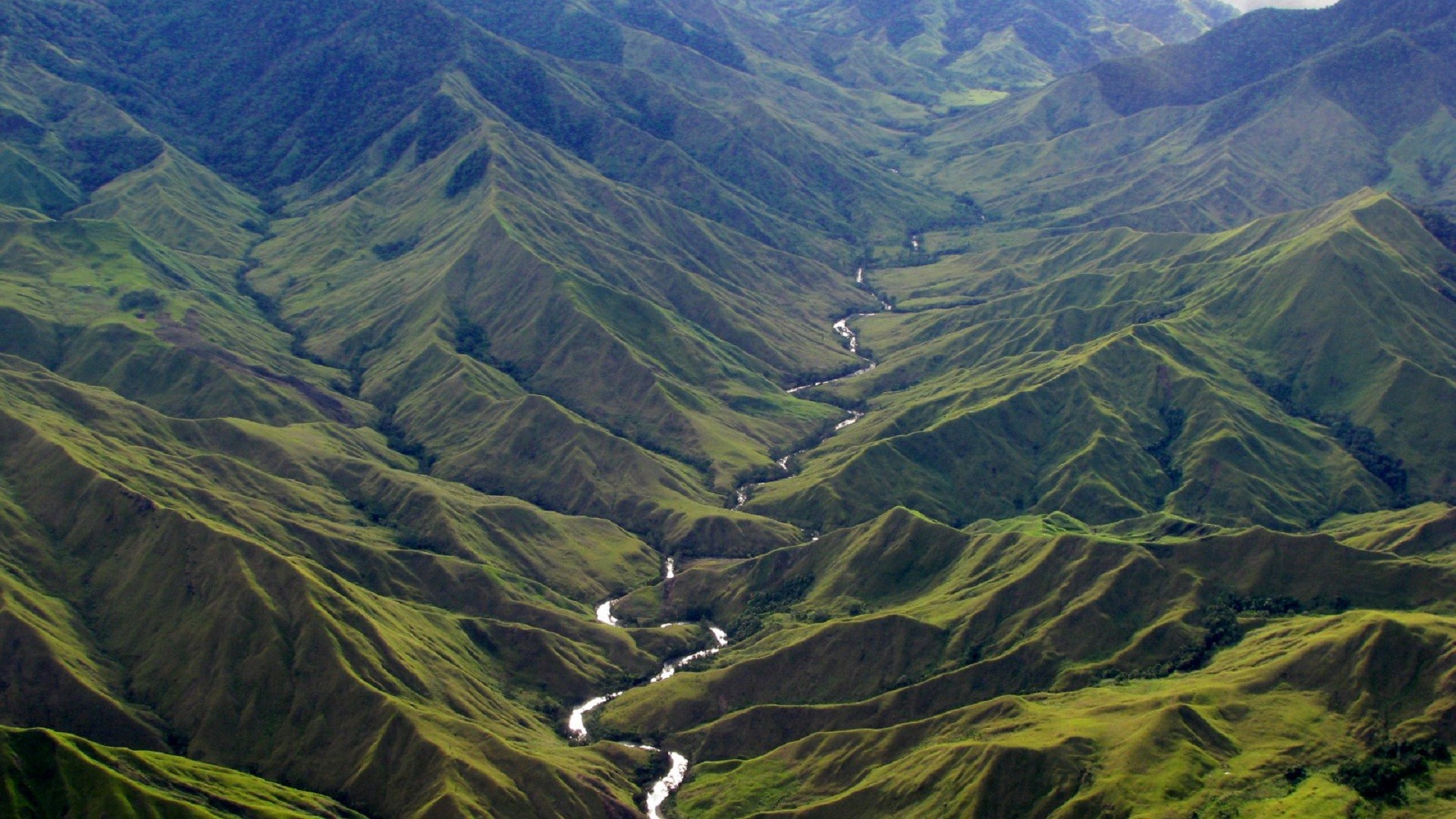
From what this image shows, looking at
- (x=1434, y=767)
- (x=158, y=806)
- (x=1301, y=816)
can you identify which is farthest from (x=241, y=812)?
(x=1434, y=767)

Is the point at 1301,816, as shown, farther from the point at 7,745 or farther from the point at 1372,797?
the point at 7,745

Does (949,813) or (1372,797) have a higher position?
(1372,797)

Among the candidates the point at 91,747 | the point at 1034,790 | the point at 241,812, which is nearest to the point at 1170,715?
the point at 1034,790

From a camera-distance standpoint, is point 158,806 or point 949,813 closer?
point 158,806

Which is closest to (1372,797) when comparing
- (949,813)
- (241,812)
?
(949,813)

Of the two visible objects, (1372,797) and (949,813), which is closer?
(1372,797)

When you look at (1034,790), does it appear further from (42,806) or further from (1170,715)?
(42,806)

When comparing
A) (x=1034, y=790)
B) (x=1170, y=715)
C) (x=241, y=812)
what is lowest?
(x=241, y=812)

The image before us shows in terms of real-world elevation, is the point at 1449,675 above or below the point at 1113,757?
above

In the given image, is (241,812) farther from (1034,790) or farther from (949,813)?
(1034,790)
